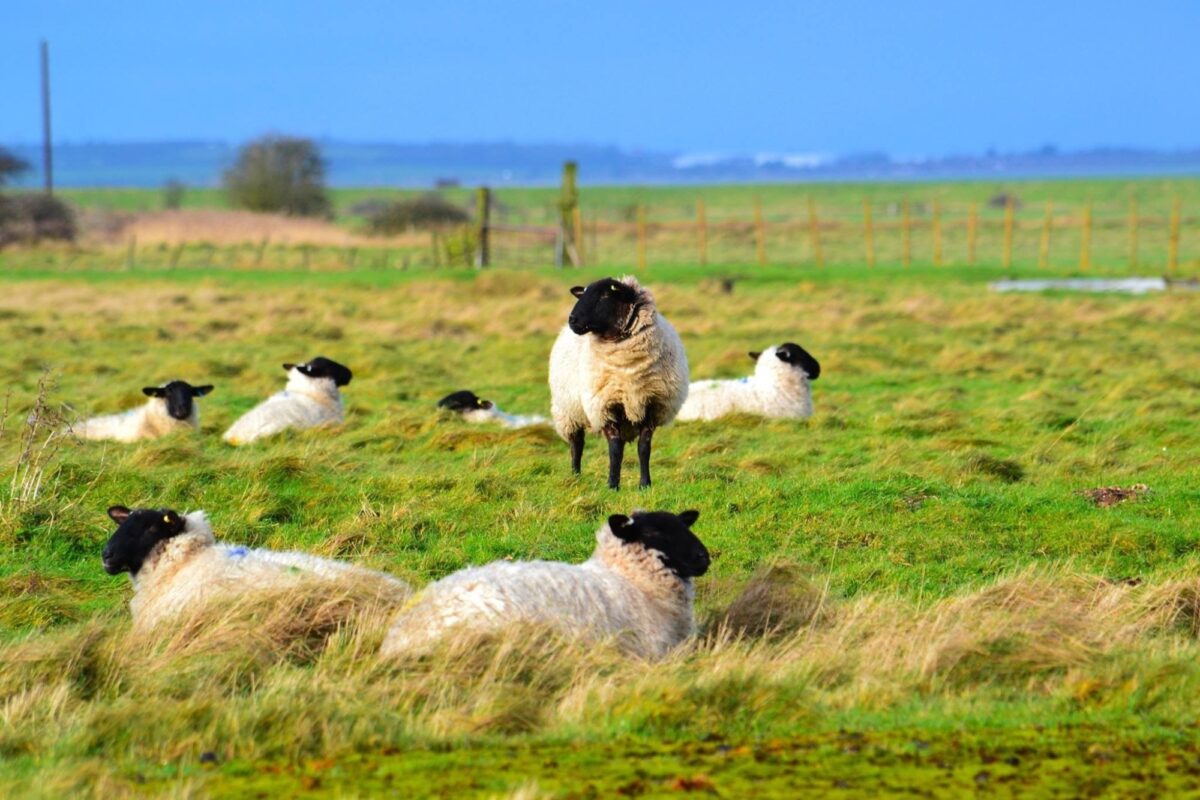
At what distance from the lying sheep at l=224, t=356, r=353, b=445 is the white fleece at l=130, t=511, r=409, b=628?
6.29 meters

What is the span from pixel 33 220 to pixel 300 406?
42993mm

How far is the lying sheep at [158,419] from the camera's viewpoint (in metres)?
15.0

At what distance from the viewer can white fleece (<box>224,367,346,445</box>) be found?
14750 millimetres

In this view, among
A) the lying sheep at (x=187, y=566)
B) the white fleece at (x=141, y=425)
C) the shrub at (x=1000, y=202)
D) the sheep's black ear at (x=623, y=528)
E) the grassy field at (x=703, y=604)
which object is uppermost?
the shrub at (x=1000, y=202)

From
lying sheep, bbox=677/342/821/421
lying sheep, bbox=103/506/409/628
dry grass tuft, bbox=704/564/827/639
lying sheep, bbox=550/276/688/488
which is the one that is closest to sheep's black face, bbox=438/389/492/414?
lying sheep, bbox=677/342/821/421

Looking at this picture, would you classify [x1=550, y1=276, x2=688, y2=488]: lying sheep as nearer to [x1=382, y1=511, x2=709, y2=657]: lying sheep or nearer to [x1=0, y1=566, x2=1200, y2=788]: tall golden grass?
[x1=382, y1=511, x2=709, y2=657]: lying sheep

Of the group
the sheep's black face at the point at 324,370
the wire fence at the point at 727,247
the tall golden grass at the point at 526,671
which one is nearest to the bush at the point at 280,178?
the wire fence at the point at 727,247

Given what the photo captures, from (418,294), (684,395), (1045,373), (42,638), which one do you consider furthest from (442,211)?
(42,638)

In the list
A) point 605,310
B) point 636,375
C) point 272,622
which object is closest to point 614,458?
point 636,375

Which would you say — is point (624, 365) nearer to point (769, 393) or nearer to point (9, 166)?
point (769, 393)

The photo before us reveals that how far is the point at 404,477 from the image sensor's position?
11.4 metres

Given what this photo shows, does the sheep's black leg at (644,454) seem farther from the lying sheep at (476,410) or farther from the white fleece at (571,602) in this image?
the white fleece at (571,602)

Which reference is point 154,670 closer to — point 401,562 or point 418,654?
point 418,654

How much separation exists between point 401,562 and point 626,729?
348cm
